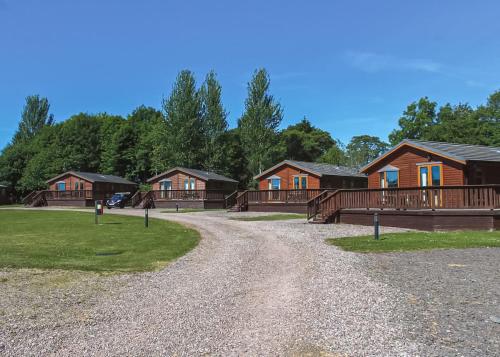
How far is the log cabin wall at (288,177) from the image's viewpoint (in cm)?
3909

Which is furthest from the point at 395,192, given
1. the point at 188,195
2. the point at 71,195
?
the point at 71,195

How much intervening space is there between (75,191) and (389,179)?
3793 centimetres

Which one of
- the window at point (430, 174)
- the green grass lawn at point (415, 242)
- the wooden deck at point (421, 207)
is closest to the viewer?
the green grass lawn at point (415, 242)

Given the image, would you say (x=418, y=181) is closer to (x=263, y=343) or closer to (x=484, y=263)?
(x=484, y=263)

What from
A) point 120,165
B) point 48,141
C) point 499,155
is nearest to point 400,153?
point 499,155

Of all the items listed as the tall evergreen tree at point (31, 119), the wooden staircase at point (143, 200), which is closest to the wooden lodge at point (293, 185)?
the wooden staircase at point (143, 200)

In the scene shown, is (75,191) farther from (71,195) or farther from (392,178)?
(392,178)

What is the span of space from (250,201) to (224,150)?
29131 millimetres

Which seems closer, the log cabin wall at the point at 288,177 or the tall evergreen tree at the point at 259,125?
the log cabin wall at the point at 288,177

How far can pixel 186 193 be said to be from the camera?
153ft

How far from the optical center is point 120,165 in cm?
7606

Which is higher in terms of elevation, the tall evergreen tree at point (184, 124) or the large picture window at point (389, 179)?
the tall evergreen tree at point (184, 124)

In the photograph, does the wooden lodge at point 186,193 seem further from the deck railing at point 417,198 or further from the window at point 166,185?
the deck railing at point 417,198

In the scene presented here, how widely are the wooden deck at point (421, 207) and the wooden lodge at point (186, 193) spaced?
22543mm
